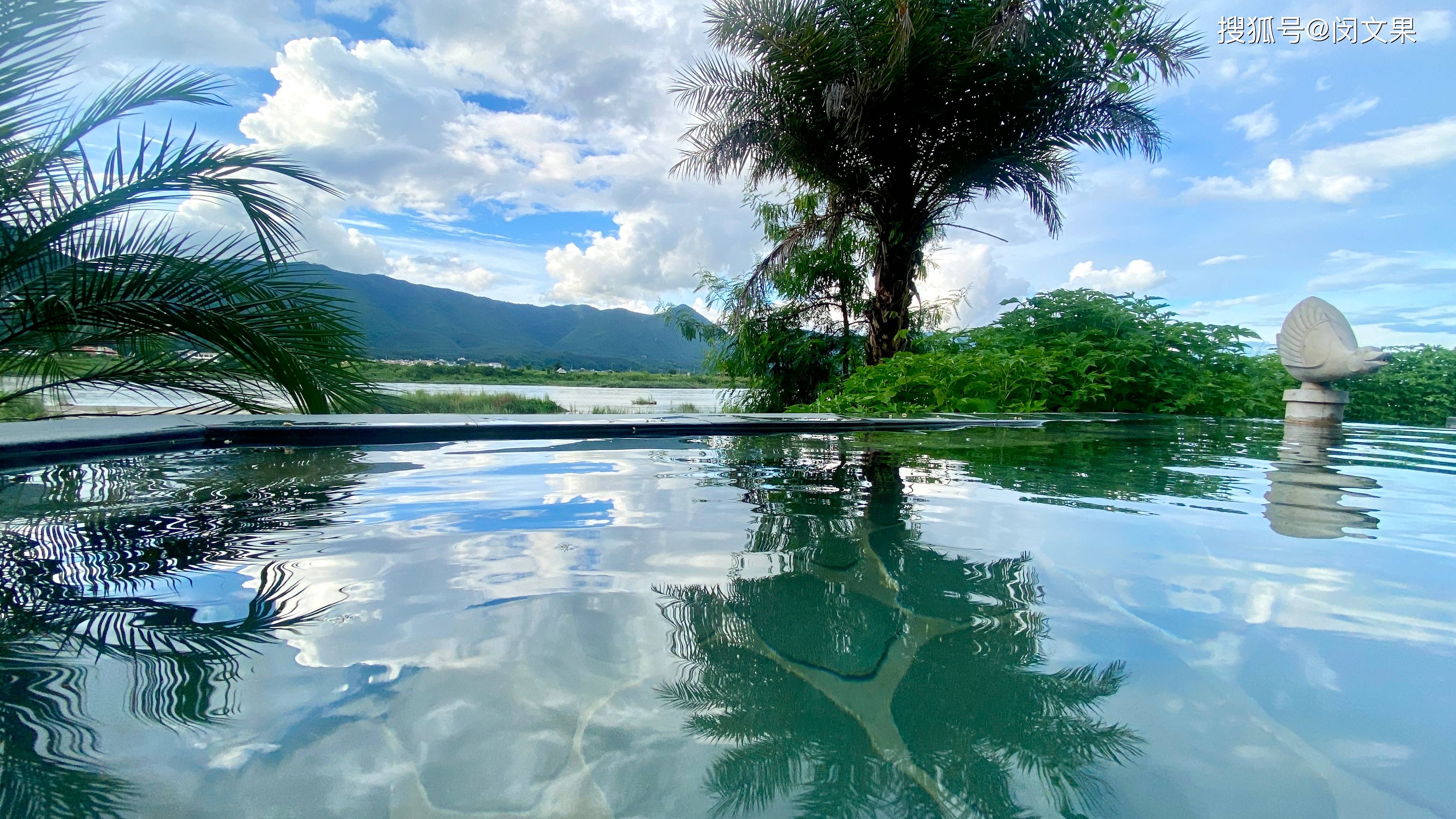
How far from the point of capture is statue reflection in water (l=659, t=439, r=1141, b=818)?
0.78 meters

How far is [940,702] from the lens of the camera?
963 millimetres

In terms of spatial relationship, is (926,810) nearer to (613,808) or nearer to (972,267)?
(613,808)

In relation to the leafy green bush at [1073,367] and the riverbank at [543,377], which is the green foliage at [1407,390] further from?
the riverbank at [543,377]

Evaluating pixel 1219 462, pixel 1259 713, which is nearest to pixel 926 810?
pixel 1259 713

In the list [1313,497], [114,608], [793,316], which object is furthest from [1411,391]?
[114,608]

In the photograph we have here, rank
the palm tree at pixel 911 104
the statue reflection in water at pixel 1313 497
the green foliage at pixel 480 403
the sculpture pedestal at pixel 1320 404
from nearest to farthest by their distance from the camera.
Answer: the statue reflection in water at pixel 1313 497
the sculpture pedestal at pixel 1320 404
the palm tree at pixel 911 104
the green foliage at pixel 480 403

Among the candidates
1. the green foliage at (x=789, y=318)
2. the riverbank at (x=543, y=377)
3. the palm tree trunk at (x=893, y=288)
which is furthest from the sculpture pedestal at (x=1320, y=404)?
the riverbank at (x=543, y=377)

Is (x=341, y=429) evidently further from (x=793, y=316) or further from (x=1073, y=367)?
(x=793, y=316)

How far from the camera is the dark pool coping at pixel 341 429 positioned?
3059 millimetres

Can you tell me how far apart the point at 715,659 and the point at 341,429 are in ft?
11.5

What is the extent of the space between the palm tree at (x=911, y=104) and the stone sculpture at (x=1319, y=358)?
3.08 meters

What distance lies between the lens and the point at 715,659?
1.09 m

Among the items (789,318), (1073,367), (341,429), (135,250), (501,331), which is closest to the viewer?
(135,250)

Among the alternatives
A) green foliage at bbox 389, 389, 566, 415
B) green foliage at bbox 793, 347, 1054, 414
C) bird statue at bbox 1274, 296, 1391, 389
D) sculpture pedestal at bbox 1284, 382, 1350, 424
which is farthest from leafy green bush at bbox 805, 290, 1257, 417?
green foliage at bbox 389, 389, 566, 415
